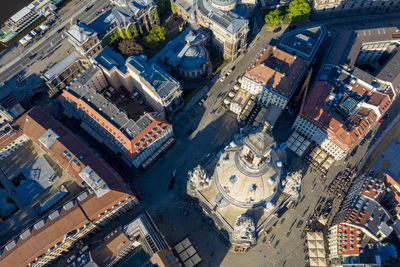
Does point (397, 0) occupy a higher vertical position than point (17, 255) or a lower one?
higher

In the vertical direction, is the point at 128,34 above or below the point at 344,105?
above

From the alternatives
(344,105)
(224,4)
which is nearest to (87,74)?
(224,4)

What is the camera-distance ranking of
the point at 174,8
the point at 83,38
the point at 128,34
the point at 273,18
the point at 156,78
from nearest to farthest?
the point at 156,78
the point at 83,38
the point at 128,34
the point at 273,18
the point at 174,8

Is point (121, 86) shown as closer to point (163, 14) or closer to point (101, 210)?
point (163, 14)

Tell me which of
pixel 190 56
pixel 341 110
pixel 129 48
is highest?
pixel 129 48

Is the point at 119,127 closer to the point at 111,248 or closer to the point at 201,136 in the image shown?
the point at 201,136

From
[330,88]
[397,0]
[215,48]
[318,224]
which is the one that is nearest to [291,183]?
[318,224]

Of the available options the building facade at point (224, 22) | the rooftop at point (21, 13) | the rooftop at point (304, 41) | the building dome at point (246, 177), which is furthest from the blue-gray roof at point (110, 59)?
the rooftop at point (304, 41)
